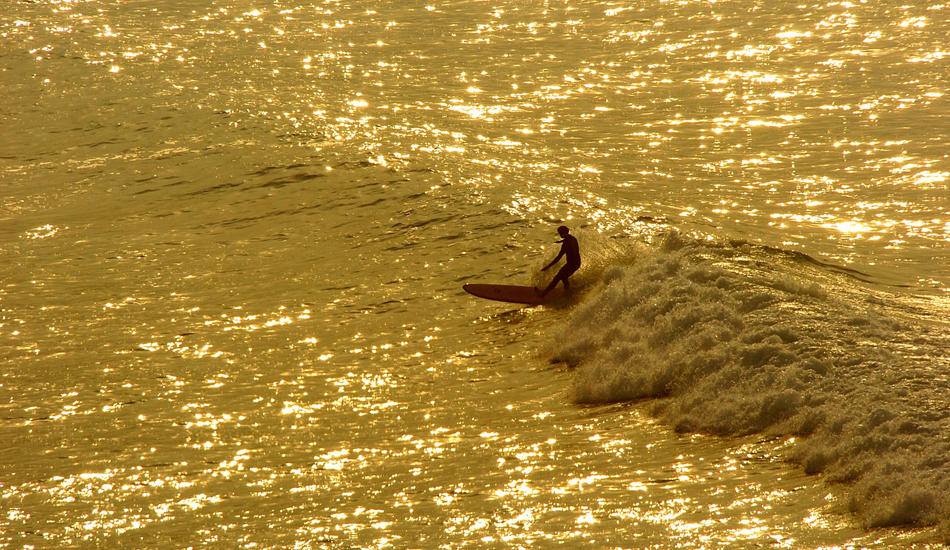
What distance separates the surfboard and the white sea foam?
0.47 metres

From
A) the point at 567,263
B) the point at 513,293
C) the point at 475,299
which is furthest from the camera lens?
the point at 475,299

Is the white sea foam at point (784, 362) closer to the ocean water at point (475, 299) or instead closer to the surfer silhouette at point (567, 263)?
the ocean water at point (475, 299)

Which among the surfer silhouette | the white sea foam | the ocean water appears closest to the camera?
the white sea foam

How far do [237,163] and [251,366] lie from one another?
27.8 feet

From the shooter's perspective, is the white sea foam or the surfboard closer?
the white sea foam

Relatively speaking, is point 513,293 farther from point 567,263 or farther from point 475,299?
point 567,263

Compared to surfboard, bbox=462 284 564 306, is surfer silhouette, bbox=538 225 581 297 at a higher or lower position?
higher

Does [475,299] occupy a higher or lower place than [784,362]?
lower

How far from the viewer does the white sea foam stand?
25.1ft

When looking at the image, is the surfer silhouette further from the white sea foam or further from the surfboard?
the white sea foam

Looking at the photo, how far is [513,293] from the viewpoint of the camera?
41.4 feet

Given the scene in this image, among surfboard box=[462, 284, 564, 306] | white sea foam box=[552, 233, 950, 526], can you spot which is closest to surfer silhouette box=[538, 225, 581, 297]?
surfboard box=[462, 284, 564, 306]

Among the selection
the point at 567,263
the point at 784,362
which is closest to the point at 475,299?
the point at 567,263

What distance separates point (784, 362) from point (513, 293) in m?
4.19
